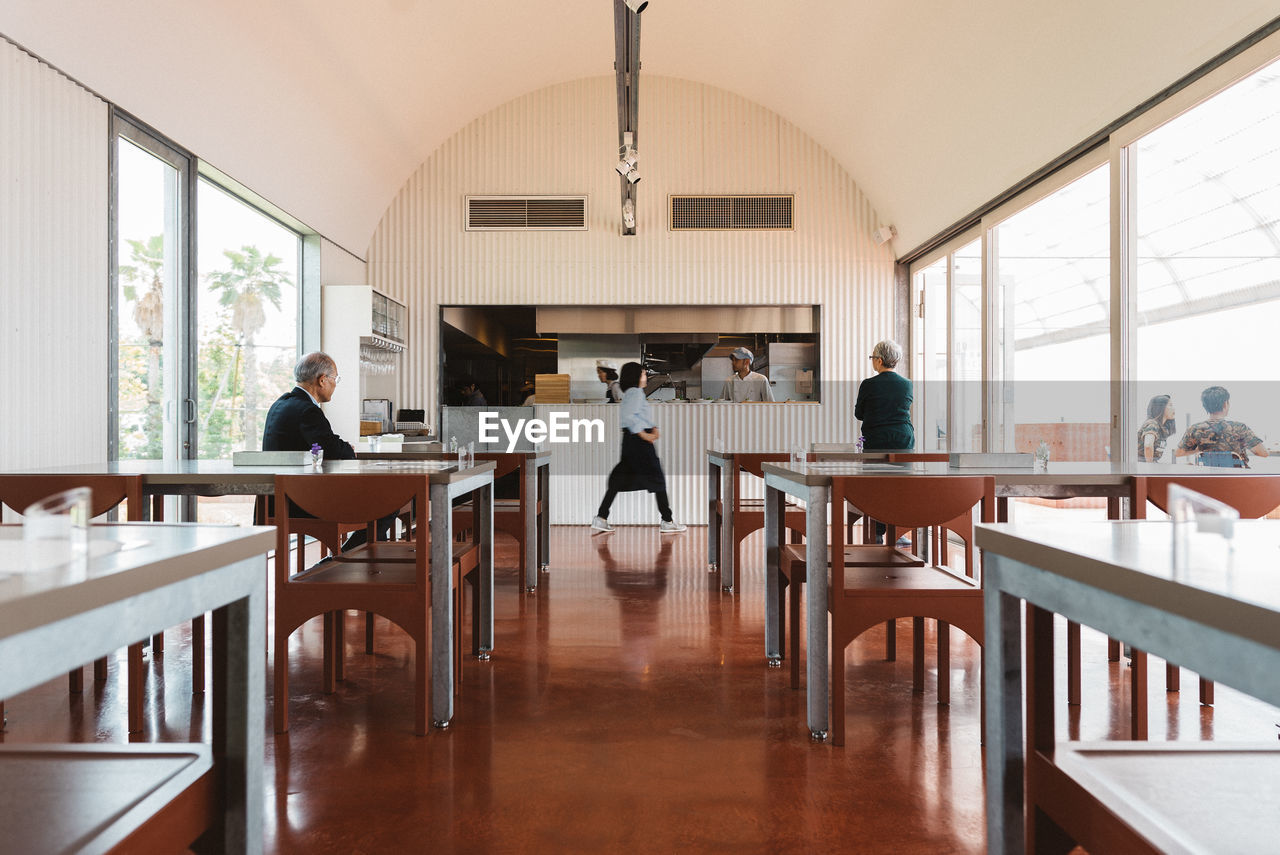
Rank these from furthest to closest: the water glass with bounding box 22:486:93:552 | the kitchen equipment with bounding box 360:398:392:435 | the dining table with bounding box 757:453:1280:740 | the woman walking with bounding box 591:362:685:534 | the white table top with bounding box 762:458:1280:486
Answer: the kitchen equipment with bounding box 360:398:392:435 → the woman walking with bounding box 591:362:685:534 → the white table top with bounding box 762:458:1280:486 → the dining table with bounding box 757:453:1280:740 → the water glass with bounding box 22:486:93:552

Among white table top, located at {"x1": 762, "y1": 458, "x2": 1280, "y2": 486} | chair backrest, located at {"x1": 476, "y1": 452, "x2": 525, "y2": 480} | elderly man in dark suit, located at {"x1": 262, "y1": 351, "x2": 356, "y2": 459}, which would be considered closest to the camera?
white table top, located at {"x1": 762, "y1": 458, "x2": 1280, "y2": 486}

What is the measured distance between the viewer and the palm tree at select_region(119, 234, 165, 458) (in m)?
4.00

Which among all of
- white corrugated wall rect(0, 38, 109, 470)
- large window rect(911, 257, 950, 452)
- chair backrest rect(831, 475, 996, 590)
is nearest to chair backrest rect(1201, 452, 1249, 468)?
chair backrest rect(831, 475, 996, 590)

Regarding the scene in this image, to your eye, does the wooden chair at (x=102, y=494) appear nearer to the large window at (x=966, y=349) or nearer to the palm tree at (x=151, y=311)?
the palm tree at (x=151, y=311)

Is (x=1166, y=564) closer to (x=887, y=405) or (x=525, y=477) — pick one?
(x=525, y=477)

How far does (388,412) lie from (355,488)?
496 cm

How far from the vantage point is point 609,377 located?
7.71m

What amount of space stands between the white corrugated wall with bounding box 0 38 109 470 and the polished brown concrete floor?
1119mm

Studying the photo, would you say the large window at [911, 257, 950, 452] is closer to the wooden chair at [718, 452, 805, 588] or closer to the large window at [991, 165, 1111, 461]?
the large window at [991, 165, 1111, 461]

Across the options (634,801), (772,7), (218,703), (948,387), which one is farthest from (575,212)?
(218,703)

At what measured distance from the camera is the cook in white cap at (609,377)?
7707mm

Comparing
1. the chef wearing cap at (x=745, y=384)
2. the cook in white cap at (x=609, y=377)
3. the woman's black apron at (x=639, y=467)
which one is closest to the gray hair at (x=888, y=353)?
the woman's black apron at (x=639, y=467)

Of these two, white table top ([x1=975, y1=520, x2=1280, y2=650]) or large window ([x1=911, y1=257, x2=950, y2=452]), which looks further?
large window ([x1=911, y1=257, x2=950, y2=452])

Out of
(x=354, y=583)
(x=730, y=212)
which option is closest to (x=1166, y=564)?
(x=354, y=583)
